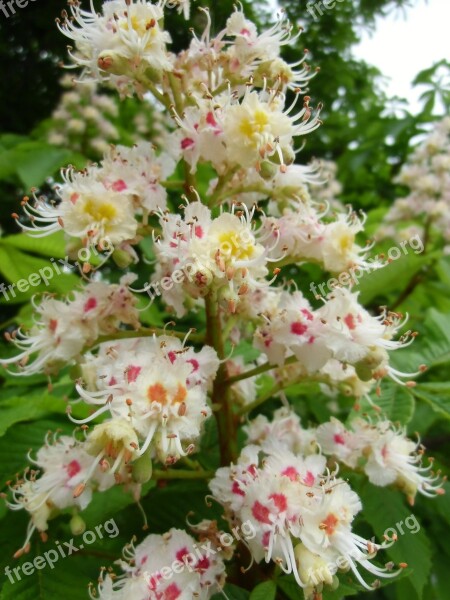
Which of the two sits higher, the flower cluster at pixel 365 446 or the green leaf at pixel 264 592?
the flower cluster at pixel 365 446

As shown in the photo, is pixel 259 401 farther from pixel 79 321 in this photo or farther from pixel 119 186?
pixel 119 186

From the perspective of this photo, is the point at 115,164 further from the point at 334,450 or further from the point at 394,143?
the point at 394,143

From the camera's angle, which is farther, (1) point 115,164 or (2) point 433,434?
(2) point 433,434

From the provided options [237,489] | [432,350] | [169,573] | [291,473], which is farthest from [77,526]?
[432,350]

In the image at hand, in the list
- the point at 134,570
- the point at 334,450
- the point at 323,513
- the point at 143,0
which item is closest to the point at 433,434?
the point at 334,450

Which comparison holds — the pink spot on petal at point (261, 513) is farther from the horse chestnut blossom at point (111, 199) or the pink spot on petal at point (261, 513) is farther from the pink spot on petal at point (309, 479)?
the horse chestnut blossom at point (111, 199)

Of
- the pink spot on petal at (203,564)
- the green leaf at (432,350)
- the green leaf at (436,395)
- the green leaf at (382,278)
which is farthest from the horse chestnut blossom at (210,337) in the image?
the green leaf at (382,278)
